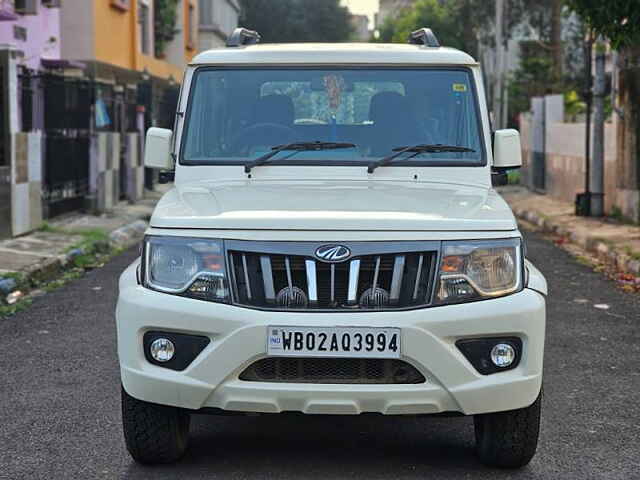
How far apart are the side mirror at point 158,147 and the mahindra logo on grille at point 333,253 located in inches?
69.3

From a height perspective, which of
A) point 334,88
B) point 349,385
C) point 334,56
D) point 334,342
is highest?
point 334,56

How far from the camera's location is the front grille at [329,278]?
491 centimetres

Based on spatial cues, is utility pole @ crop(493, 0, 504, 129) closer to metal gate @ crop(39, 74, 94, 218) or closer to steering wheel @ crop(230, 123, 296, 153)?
metal gate @ crop(39, 74, 94, 218)

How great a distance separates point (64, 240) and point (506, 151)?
34.5 ft

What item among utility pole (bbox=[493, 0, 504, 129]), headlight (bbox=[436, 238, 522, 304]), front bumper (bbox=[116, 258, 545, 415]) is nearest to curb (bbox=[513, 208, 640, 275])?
headlight (bbox=[436, 238, 522, 304])

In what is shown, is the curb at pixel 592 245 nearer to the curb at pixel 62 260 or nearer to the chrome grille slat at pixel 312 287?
the curb at pixel 62 260

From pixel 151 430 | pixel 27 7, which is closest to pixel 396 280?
pixel 151 430

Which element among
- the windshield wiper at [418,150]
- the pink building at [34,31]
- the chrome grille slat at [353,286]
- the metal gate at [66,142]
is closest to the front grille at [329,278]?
the chrome grille slat at [353,286]

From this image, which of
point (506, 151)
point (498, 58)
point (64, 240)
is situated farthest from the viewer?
point (498, 58)

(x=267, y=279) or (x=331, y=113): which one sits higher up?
(x=331, y=113)

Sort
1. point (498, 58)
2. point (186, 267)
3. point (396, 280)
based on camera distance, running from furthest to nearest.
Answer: point (498, 58) → point (186, 267) → point (396, 280)

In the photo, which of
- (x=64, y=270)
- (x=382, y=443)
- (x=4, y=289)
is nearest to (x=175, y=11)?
(x=64, y=270)

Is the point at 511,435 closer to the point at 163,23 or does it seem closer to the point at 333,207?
the point at 333,207

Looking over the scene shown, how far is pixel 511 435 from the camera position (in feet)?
17.1
